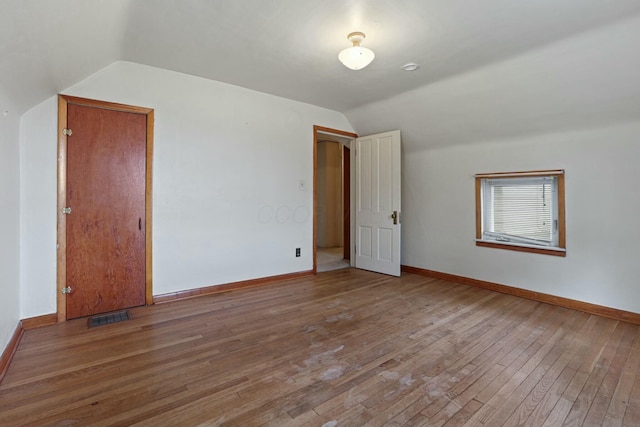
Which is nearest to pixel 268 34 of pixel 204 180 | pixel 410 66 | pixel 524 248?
pixel 410 66

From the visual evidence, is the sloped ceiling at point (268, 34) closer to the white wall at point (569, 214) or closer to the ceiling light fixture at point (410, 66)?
the ceiling light fixture at point (410, 66)

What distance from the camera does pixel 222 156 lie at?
12.1 ft

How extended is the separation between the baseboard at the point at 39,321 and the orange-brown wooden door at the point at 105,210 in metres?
0.12

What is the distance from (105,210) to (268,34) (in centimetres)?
228

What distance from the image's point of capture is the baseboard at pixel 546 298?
2980 mm

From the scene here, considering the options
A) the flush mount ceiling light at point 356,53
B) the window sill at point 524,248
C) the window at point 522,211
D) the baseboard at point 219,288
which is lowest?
the baseboard at point 219,288

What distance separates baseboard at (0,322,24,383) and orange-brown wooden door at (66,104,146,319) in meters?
0.40

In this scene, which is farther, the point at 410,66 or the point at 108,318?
the point at 410,66

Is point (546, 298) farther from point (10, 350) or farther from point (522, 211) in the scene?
point (10, 350)

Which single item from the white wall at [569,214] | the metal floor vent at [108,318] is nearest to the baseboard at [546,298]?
the white wall at [569,214]

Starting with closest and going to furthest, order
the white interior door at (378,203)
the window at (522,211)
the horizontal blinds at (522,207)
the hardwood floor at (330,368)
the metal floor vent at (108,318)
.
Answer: the hardwood floor at (330,368), the metal floor vent at (108,318), the window at (522,211), the horizontal blinds at (522,207), the white interior door at (378,203)

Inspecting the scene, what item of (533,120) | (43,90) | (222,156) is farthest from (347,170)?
(43,90)

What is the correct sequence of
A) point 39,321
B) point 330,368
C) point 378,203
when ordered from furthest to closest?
point 378,203 < point 39,321 < point 330,368

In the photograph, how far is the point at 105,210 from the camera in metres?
3.03
